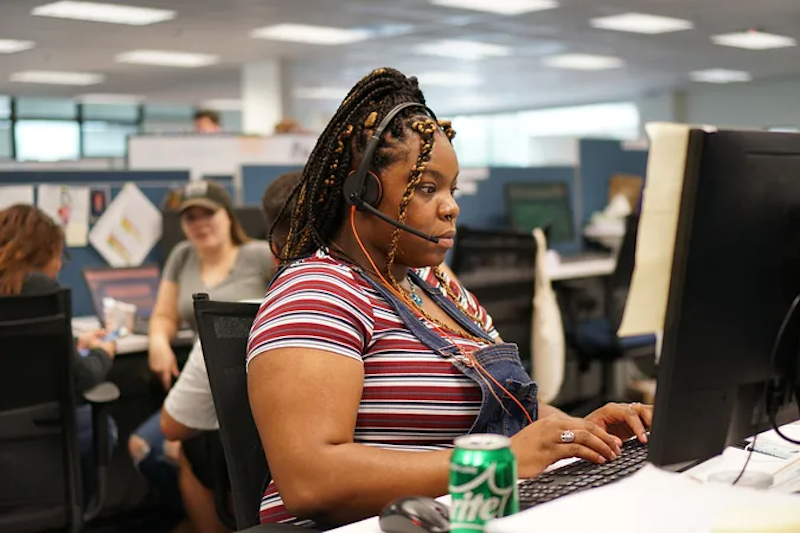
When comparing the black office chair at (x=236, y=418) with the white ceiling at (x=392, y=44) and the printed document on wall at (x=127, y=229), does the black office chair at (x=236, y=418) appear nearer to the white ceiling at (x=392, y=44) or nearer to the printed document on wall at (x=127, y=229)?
the printed document on wall at (x=127, y=229)

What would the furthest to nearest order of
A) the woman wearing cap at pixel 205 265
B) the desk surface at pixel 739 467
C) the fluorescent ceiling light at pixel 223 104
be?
the fluorescent ceiling light at pixel 223 104 → the woman wearing cap at pixel 205 265 → the desk surface at pixel 739 467

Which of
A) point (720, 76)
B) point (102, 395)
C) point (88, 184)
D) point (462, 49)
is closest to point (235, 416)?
point (102, 395)

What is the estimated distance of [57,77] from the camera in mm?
11664

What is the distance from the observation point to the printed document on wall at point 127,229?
3.50 meters

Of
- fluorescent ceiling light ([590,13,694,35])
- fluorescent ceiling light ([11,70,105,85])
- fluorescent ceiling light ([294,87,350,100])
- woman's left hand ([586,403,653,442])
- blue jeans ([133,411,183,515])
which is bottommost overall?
blue jeans ([133,411,183,515])

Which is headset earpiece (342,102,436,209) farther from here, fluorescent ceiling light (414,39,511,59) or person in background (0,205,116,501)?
fluorescent ceiling light (414,39,511,59)

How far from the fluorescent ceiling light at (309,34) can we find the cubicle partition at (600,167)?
3714 millimetres

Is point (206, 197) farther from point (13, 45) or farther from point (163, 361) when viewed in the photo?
point (13, 45)

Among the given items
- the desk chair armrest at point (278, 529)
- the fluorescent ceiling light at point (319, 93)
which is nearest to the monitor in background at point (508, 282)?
the desk chair armrest at point (278, 529)

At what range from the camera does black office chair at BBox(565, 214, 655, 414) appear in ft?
12.9

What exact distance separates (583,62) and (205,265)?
29.1 feet

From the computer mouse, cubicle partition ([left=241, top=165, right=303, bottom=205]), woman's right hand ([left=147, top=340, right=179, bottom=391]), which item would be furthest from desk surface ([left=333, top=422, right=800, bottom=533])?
cubicle partition ([left=241, top=165, right=303, bottom=205])

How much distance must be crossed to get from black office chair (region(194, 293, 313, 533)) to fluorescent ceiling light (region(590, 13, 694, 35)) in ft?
24.5

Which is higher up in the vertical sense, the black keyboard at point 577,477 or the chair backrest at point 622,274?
the black keyboard at point 577,477
